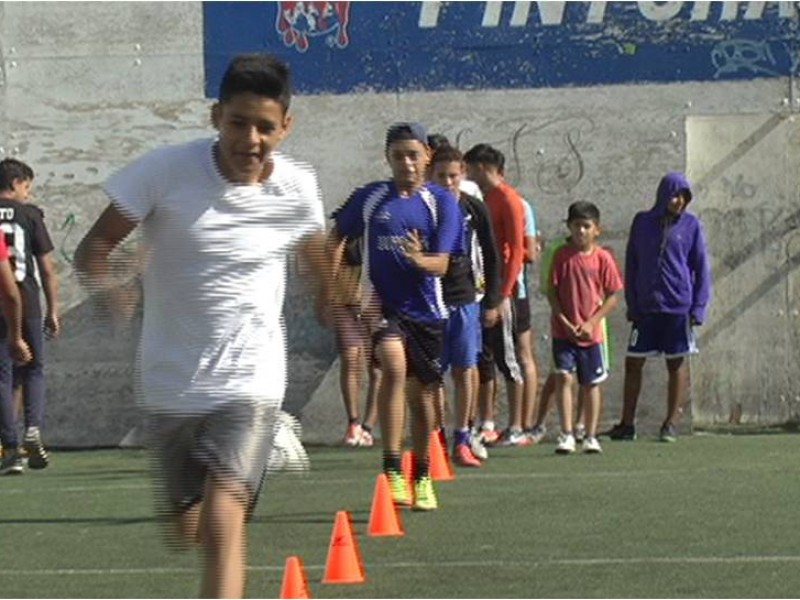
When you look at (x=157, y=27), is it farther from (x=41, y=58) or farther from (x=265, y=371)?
(x=265, y=371)

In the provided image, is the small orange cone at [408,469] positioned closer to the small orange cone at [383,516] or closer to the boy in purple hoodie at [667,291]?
the small orange cone at [383,516]

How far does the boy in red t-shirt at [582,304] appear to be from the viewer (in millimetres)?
16750

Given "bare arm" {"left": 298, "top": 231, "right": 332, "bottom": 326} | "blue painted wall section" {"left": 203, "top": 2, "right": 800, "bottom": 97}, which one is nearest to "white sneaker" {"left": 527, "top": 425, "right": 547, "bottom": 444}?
"blue painted wall section" {"left": 203, "top": 2, "right": 800, "bottom": 97}

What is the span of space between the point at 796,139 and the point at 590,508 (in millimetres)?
7612

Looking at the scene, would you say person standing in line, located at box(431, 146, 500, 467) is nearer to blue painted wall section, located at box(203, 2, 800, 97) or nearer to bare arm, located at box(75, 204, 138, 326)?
blue painted wall section, located at box(203, 2, 800, 97)

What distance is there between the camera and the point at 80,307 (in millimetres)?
19094

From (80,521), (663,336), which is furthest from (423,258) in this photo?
(663,336)

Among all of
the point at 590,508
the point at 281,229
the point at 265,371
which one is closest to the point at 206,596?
the point at 265,371

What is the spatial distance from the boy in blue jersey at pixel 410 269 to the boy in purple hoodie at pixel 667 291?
5.78 m

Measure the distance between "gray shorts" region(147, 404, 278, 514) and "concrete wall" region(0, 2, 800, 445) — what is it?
1172cm

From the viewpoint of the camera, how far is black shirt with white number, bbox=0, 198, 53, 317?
1596 cm

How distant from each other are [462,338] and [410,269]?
277 cm

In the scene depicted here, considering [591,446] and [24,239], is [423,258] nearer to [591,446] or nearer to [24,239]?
[591,446]

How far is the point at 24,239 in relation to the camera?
16000 millimetres
